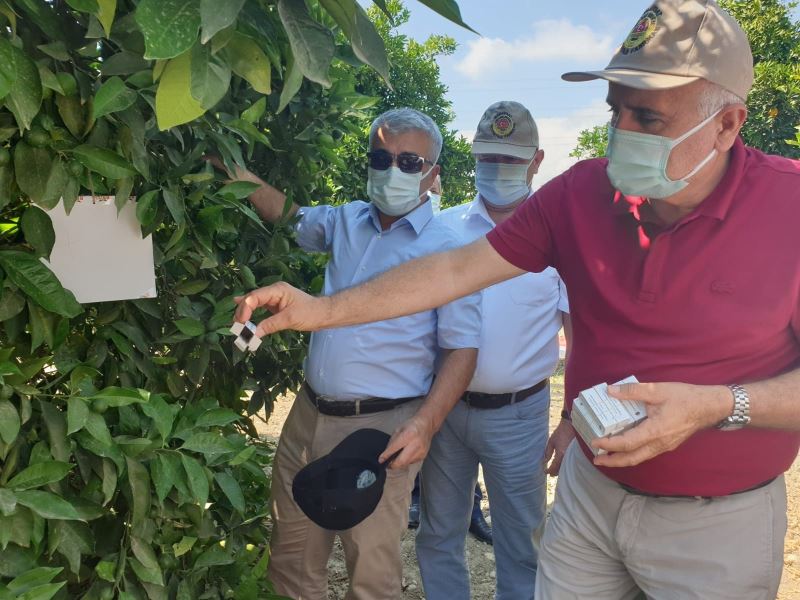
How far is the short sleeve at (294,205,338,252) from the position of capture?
310 centimetres

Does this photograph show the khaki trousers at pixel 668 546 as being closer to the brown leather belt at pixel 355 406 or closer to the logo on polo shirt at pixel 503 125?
the brown leather belt at pixel 355 406

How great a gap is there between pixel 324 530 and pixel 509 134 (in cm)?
200

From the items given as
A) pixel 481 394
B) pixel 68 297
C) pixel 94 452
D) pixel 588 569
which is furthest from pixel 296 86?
pixel 481 394

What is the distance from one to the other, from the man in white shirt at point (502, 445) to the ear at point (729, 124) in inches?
59.8

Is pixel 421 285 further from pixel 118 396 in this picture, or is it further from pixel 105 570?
pixel 105 570

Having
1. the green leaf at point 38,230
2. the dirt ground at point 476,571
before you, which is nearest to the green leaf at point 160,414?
the green leaf at point 38,230

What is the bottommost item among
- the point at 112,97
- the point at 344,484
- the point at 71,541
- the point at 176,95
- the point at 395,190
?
the point at 344,484

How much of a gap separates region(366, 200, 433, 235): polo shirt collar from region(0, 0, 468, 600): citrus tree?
101 centimetres

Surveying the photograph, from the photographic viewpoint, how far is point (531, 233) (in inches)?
85.2

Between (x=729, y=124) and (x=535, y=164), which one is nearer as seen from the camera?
(x=729, y=124)

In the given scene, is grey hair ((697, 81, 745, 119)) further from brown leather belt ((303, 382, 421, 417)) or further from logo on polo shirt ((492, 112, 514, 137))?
logo on polo shirt ((492, 112, 514, 137))

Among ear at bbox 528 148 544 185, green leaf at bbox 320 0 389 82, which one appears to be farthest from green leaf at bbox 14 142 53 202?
ear at bbox 528 148 544 185

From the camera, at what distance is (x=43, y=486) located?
142 centimetres

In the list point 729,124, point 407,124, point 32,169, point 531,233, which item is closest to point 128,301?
point 32,169
